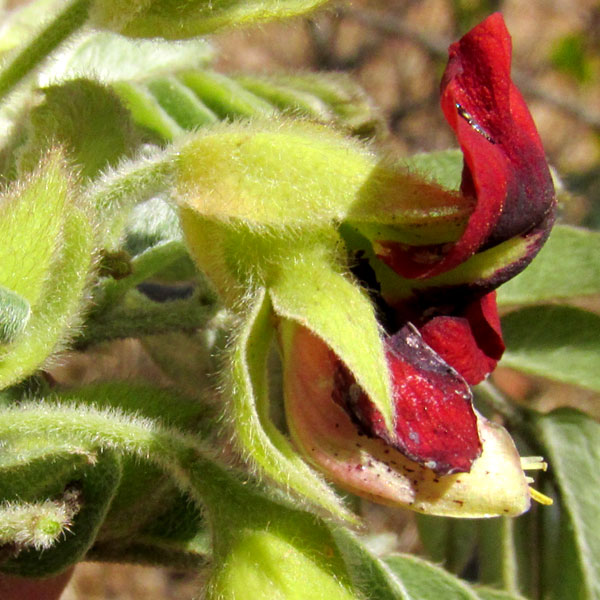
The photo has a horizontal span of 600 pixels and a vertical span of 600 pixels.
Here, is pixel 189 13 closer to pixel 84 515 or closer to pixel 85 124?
pixel 85 124

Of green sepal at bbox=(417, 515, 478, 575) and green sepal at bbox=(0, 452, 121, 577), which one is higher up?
green sepal at bbox=(0, 452, 121, 577)

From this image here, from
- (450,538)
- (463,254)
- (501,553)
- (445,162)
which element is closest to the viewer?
(463,254)

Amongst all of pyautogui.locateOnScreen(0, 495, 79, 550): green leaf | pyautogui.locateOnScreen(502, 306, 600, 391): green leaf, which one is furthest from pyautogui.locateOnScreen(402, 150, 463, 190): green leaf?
pyautogui.locateOnScreen(0, 495, 79, 550): green leaf

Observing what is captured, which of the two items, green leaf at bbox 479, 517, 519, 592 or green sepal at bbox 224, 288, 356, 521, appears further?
green leaf at bbox 479, 517, 519, 592

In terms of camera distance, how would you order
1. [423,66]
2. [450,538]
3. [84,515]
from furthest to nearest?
[423,66]
[450,538]
[84,515]

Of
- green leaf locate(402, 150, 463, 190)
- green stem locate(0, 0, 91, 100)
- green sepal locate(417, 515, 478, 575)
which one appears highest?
green stem locate(0, 0, 91, 100)

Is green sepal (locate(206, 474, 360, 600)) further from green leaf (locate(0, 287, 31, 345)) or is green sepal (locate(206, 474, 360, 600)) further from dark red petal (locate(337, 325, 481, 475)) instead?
green leaf (locate(0, 287, 31, 345))

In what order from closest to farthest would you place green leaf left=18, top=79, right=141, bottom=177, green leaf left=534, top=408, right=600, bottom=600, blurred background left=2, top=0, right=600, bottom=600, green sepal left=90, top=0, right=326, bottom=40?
1. green sepal left=90, top=0, right=326, bottom=40
2. green leaf left=18, top=79, right=141, bottom=177
3. green leaf left=534, top=408, right=600, bottom=600
4. blurred background left=2, top=0, right=600, bottom=600

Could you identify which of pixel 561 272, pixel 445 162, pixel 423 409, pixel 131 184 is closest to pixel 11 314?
pixel 131 184
